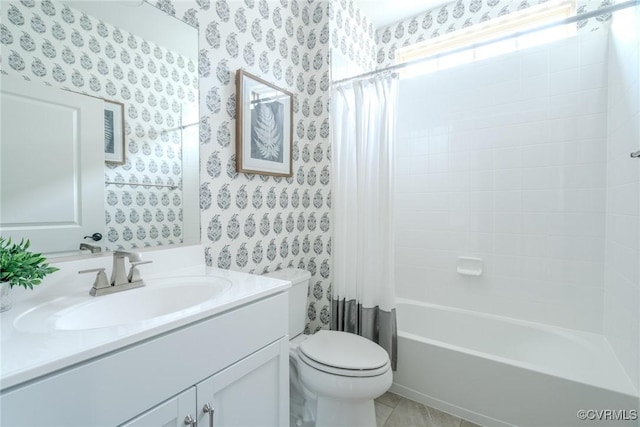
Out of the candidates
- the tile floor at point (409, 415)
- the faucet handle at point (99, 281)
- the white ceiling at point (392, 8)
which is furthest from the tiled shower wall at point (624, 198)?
the faucet handle at point (99, 281)

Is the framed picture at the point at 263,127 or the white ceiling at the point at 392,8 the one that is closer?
the framed picture at the point at 263,127

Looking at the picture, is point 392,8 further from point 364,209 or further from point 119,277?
point 119,277

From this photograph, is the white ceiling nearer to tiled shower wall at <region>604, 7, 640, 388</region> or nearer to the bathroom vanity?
tiled shower wall at <region>604, 7, 640, 388</region>

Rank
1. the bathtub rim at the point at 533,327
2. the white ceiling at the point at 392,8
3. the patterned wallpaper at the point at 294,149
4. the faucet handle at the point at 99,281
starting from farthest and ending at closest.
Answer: the white ceiling at the point at 392,8 < the patterned wallpaper at the point at 294,149 < the bathtub rim at the point at 533,327 < the faucet handle at the point at 99,281

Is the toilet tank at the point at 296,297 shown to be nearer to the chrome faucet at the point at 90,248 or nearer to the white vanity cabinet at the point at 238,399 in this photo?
the white vanity cabinet at the point at 238,399

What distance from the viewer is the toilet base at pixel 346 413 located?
1.33 metres

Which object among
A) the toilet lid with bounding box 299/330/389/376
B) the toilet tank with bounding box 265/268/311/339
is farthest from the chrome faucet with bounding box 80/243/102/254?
the toilet lid with bounding box 299/330/389/376

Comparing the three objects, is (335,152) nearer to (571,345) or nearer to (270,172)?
(270,172)

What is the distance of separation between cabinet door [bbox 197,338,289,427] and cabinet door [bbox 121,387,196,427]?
27 millimetres

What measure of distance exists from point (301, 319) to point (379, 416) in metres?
0.66

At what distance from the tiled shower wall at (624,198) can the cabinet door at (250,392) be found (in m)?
1.49

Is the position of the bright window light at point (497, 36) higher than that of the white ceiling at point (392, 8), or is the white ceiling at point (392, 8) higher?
the white ceiling at point (392, 8)

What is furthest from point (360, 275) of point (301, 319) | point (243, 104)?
point (243, 104)

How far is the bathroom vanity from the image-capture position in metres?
0.55
